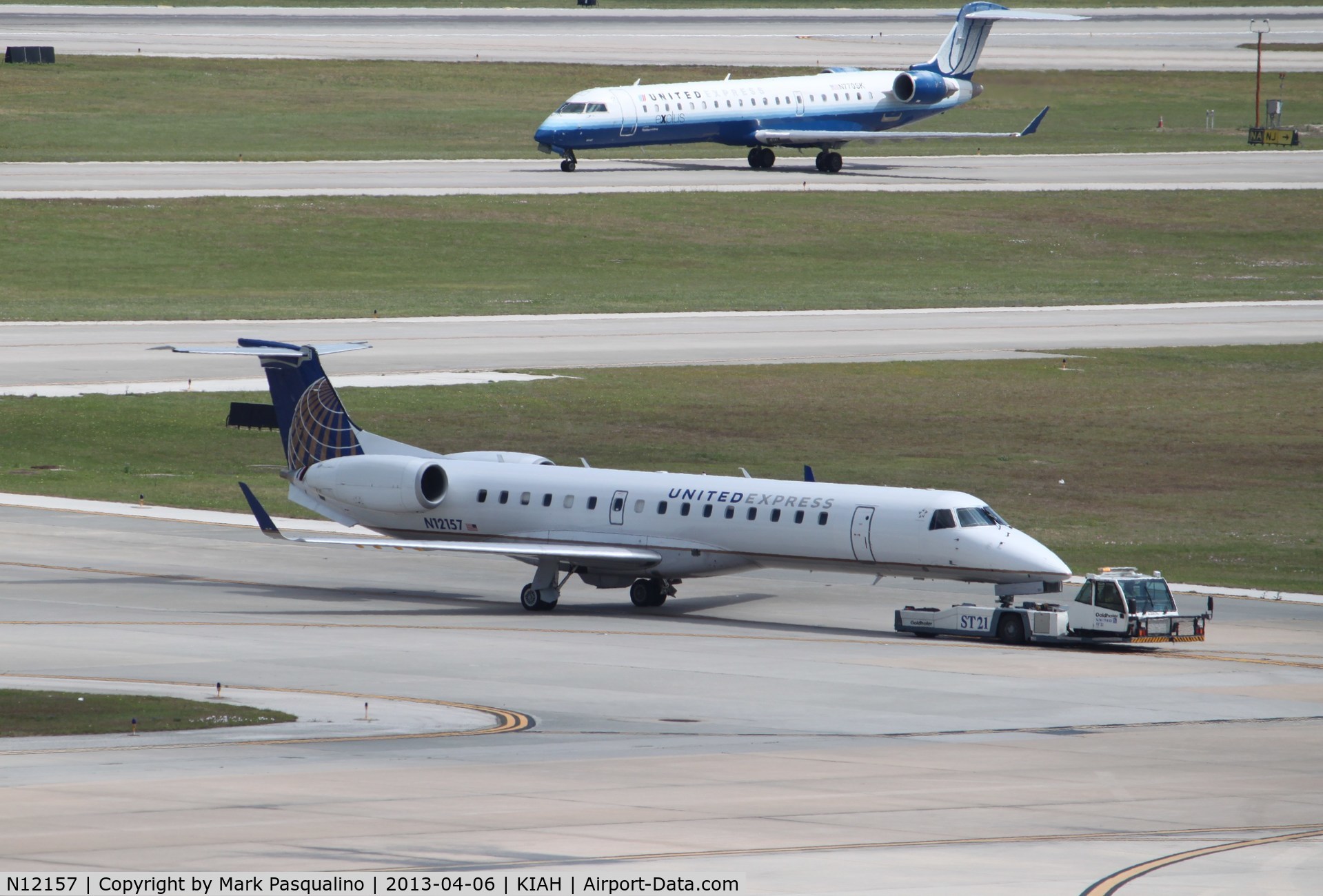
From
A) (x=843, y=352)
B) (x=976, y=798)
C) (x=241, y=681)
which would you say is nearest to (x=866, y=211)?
(x=843, y=352)

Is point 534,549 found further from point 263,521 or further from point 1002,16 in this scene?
point 1002,16

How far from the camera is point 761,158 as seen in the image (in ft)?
352

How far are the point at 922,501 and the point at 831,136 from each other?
68.4 metres

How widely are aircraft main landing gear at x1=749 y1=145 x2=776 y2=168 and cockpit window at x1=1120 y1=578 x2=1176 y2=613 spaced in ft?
239

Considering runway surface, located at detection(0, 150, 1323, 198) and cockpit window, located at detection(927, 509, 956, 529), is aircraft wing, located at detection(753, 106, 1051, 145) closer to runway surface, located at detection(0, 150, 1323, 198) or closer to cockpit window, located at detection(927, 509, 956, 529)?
runway surface, located at detection(0, 150, 1323, 198)

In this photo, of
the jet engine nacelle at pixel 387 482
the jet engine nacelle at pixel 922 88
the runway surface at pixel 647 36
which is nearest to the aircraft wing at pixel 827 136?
the jet engine nacelle at pixel 922 88

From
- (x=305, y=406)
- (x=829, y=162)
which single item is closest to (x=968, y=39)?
(x=829, y=162)

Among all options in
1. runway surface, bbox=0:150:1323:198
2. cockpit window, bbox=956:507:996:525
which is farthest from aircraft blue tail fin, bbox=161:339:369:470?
runway surface, bbox=0:150:1323:198

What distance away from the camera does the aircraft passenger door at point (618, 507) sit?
40406 millimetres

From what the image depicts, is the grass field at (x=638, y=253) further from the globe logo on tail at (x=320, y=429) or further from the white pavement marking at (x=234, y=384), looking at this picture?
the globe logo on tail at (x=320, y=429)

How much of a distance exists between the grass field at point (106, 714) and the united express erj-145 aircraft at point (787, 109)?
71.9 m

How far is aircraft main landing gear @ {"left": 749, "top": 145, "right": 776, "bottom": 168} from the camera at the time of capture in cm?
10731

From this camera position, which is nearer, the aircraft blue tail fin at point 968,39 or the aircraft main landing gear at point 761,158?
the aircraft blue tail fin at point 968,39

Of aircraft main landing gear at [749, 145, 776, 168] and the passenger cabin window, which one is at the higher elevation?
aircraft main landing gear at [749, 145, 776, 168]
